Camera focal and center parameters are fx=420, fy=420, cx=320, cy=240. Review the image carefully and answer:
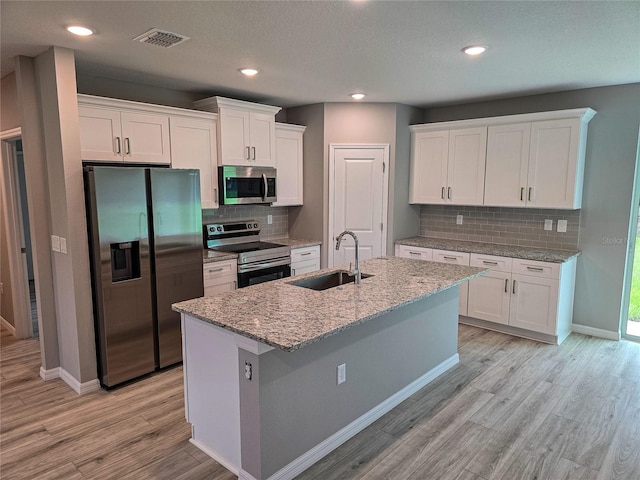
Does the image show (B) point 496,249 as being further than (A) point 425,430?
Yes

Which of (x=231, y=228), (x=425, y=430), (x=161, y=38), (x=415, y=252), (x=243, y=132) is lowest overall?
(x=425, y=430)

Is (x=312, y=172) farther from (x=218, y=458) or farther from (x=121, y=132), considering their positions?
(x=218, y=458)

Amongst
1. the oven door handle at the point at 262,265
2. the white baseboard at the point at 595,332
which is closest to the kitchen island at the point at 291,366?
the oven door handle at the point at 262,265

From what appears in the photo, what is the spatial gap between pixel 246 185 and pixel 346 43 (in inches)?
82.7

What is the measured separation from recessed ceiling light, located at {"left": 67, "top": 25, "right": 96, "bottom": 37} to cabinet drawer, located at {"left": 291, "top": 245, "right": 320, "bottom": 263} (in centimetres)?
284

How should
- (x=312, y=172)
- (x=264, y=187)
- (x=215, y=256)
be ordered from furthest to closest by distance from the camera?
1. (x=312, y=172)
2. (x=264, y=187)
3. (x=215, y=256)

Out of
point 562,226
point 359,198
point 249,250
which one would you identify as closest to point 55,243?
point 249,250

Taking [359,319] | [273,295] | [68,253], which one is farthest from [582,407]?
[68,253]

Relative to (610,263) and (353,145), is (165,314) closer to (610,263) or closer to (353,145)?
(353,145)

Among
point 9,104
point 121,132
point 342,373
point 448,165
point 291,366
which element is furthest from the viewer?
point 448,165

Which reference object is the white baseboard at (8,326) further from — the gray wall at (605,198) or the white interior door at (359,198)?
the gray wall at (605,198)

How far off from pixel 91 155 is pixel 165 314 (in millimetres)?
1413

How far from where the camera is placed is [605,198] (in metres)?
4.22

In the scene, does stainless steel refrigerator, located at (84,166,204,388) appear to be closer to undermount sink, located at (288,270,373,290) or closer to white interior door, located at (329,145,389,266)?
A: undermount sink, located at (288,270,373,290)
